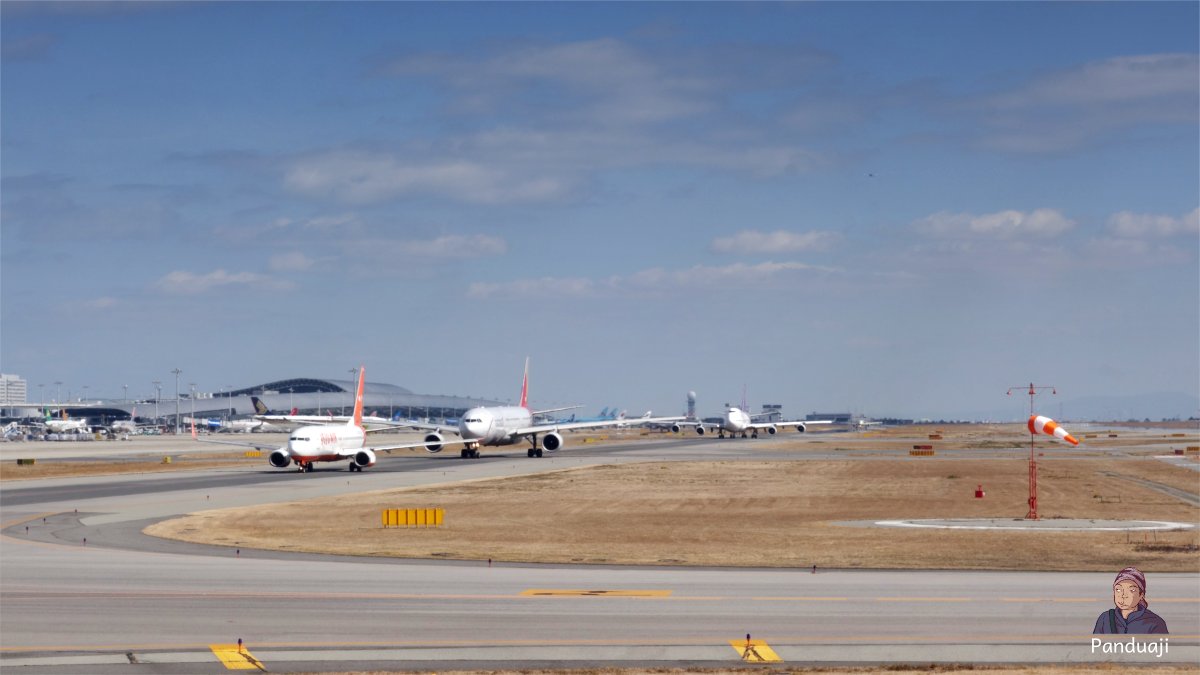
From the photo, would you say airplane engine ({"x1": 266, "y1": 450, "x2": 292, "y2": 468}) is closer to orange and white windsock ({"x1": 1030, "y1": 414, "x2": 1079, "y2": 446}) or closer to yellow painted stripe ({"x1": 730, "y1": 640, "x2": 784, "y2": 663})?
orange and white windsock ({"x1": 1030, "y1": 414, "x2": 1079, "y2": 446})

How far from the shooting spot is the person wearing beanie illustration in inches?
431

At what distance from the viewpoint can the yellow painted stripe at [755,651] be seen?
20.8 m

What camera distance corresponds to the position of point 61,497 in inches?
2377

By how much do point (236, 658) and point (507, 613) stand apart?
6119 millimetres

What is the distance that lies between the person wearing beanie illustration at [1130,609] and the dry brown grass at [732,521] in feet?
71.6

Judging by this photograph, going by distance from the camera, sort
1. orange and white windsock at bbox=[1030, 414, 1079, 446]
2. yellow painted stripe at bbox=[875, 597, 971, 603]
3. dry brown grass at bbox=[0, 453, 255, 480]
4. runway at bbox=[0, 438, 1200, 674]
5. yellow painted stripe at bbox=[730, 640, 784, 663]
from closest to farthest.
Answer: yellow painted stripe at bbox=[730, 640, 784, 663]
runway at bbox=[0, 438, 1200, 674]
yellow painted stripe at bbox=[875, 597, 971, 603]
orange and white windsock at bbox=[1030, 414, 1079, 446]
dry brown grass at bbox=[0, 453, 255, 480]

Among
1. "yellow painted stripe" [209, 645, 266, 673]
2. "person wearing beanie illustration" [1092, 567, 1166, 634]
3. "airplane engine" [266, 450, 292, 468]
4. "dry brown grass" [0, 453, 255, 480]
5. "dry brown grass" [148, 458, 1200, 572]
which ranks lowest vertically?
"dry brown grass" [148, 458, 1200, 572]

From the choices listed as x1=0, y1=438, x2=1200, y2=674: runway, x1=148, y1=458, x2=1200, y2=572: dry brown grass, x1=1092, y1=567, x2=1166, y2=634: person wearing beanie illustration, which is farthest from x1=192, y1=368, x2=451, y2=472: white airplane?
x1=1092, y1=567, x2=1166, y2=634: person wearing beanie illustration

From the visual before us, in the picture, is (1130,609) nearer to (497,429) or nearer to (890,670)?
(890,670)

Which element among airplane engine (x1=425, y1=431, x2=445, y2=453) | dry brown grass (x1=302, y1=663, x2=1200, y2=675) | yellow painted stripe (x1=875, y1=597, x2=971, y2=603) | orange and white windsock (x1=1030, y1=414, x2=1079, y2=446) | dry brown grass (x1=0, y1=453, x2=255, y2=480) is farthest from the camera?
airplane engine (x1=425, y1=431, x2=445, y2=453)

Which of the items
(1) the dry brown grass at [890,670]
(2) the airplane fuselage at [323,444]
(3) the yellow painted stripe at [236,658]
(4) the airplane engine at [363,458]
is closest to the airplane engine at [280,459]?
(2) the airplane fuselage at [323,444]

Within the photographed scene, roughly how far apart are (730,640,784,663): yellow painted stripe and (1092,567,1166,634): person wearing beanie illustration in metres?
9.67

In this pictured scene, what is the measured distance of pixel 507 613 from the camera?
25.5 metres

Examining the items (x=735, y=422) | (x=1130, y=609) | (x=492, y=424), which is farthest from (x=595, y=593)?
(x=735, y=422)
